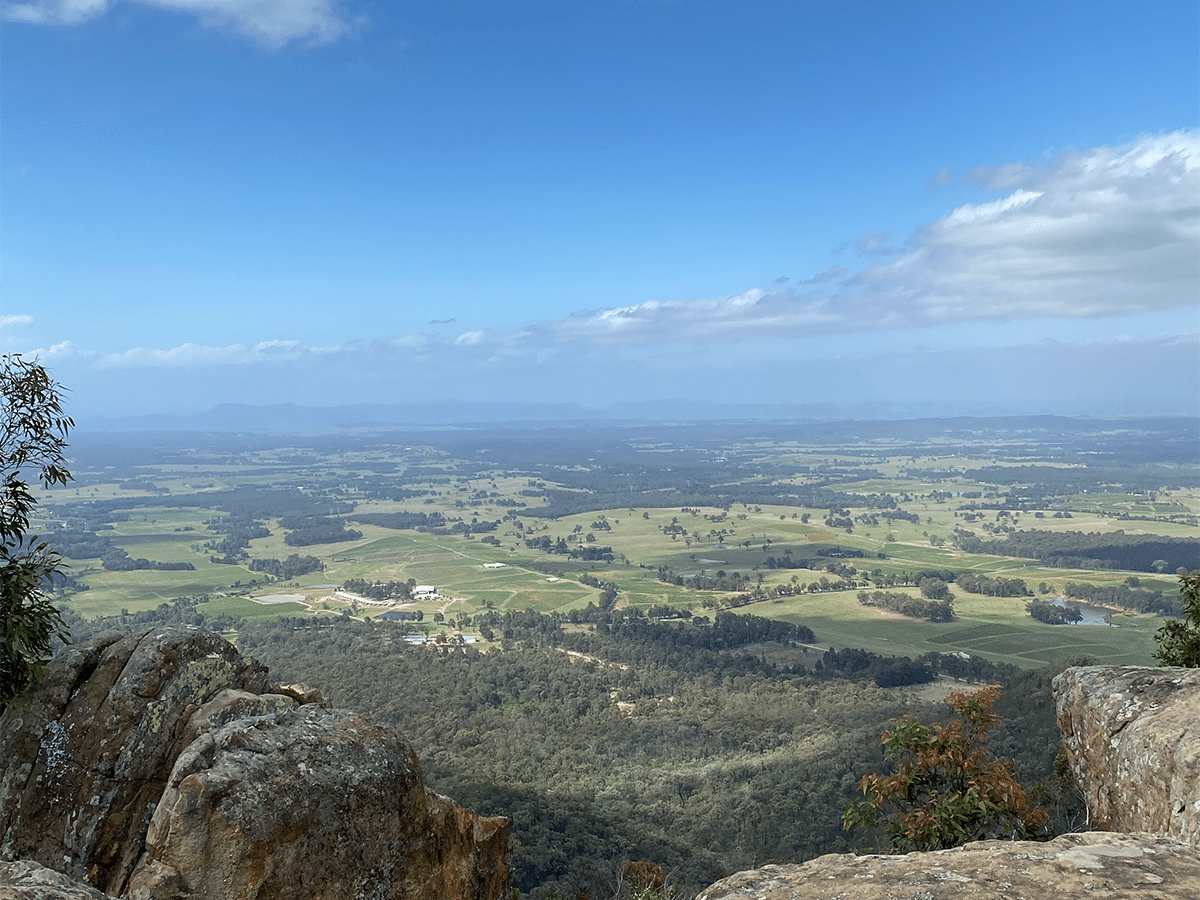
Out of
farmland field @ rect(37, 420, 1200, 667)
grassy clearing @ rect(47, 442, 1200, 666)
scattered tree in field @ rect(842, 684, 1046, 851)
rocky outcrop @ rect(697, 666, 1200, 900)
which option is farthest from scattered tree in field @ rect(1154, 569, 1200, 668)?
grassy clearing @ rect(47, 442, 1200, 666)

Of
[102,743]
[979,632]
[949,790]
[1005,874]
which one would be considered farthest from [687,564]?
[1005,874]

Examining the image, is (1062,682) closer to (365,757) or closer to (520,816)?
(365,757)

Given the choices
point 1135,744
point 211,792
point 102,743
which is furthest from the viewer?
point 102,743

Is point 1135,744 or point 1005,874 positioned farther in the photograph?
point 1135,744

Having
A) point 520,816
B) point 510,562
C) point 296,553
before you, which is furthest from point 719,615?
point 296,553

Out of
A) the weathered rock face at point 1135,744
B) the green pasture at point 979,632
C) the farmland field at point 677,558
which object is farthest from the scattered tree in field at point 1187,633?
the green pasture at point 979,632

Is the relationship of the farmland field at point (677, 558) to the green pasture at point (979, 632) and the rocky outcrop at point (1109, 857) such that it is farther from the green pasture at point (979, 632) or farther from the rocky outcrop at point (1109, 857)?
the rocky outcrop at point (1109, 857)

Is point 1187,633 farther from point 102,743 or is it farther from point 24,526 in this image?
point 24,526
